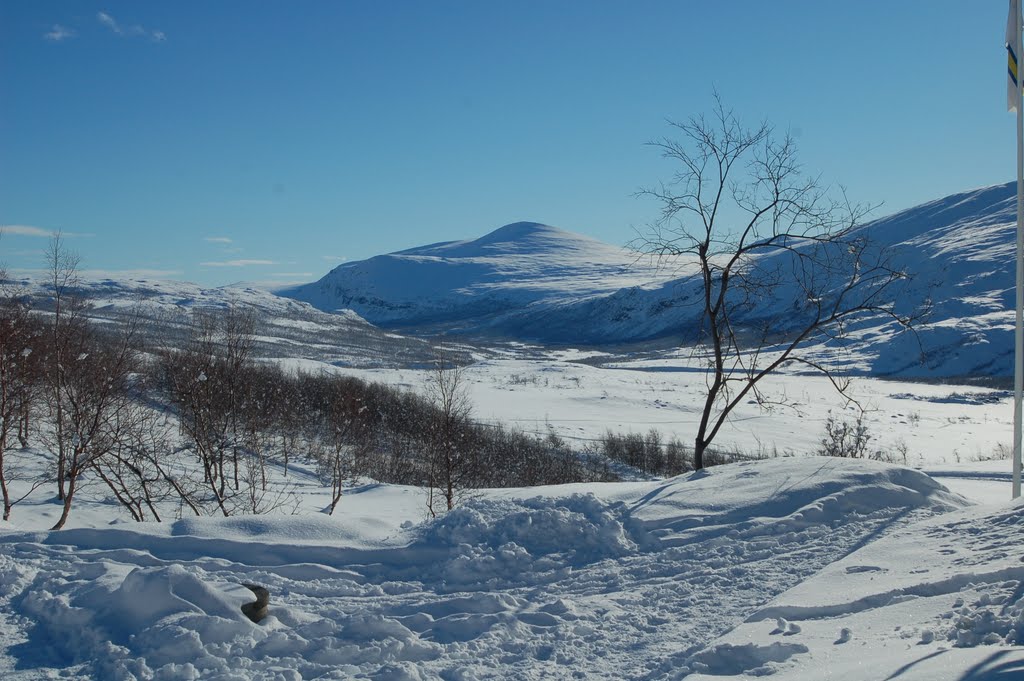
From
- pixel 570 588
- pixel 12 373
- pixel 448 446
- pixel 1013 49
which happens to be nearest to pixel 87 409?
pixel 12 373

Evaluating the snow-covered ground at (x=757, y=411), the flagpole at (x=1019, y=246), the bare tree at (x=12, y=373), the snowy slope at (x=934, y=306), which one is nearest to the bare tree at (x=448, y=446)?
the snow-covered ground at (x=757, y=411)

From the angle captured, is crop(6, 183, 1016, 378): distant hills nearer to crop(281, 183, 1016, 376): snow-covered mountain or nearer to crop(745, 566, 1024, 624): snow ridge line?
crop(281, 183, 1016, 376): snow-covered mountain

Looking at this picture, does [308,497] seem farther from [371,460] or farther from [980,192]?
[980,192]

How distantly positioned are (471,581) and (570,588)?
2.93 ft

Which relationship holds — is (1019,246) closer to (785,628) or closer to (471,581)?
(785,628)

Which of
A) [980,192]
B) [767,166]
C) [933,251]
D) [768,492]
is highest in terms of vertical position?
[980,192]

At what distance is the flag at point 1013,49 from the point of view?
30.3 feet

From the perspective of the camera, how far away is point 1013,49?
9312mm

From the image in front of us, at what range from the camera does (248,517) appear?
291 inches

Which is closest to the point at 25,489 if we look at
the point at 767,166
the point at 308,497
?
the point at 308,497

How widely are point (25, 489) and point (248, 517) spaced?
68.9 feet

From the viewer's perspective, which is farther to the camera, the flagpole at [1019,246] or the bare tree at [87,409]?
the bare tree at [87,409]

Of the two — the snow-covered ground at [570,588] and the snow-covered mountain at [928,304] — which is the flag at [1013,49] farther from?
the snow-covered ground at [570,588]

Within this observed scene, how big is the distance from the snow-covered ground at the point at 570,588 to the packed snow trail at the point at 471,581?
0.07 ft
